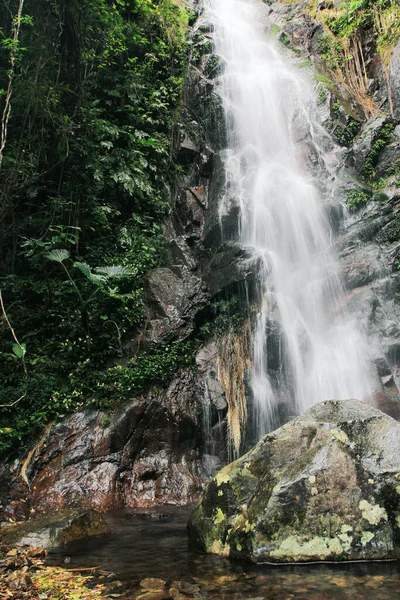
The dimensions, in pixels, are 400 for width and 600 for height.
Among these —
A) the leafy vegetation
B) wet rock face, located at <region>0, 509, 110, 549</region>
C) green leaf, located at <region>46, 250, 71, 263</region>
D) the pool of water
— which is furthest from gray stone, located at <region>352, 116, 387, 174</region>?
wet rock face, located at <region>0, 509, 110, 549</region>

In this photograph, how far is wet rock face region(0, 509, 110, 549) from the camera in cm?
474

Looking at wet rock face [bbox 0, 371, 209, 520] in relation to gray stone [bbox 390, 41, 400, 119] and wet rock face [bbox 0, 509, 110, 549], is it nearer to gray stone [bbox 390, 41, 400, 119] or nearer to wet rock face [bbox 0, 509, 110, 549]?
wet rock face [bbox 0, 509, 110, 549]

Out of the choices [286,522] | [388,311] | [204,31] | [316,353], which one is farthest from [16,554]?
[204,31]

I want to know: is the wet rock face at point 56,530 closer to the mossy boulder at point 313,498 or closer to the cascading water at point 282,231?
the mossy boulder at point 313,498

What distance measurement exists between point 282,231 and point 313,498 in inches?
341

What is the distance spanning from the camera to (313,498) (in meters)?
3.97

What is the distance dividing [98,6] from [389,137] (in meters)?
8.81

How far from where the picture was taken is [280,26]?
736 inches

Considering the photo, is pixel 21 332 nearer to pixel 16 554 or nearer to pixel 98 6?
pixel 16 554

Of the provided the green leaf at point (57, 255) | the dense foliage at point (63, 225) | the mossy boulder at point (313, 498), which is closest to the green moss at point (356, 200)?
the dense foliage at point (63, 225)

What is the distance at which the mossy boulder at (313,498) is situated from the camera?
12.6 ft

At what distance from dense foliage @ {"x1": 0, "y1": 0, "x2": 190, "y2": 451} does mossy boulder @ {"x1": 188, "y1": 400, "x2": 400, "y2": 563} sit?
158 inches

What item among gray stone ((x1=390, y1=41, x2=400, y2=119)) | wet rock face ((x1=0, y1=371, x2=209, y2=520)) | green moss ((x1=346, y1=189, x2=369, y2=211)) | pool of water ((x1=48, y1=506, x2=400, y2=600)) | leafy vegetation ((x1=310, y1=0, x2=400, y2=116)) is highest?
leafy vegetation ((x1=310, y1=0, x2=400, y2=116))

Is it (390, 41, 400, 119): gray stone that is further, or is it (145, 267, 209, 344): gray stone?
(390, 41, 400, 119): gray stone
